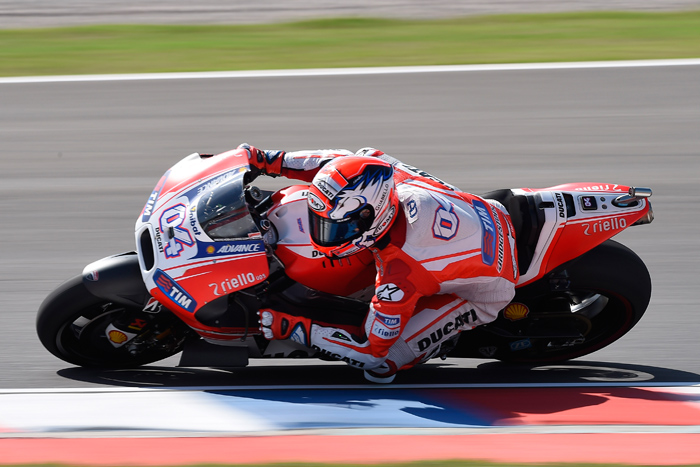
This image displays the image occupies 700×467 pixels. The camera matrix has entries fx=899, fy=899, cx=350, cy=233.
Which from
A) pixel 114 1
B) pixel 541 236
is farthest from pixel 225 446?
pixel 114 1

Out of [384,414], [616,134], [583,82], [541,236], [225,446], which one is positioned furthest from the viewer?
[583,82]

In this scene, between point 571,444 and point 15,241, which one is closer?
point 571,444

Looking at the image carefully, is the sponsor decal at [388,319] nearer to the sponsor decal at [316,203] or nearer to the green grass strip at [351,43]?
the sponsor decal at [316,203]

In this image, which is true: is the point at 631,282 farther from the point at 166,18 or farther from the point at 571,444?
the point at 166,18

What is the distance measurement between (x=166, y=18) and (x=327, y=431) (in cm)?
964

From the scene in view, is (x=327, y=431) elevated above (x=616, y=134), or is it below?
below

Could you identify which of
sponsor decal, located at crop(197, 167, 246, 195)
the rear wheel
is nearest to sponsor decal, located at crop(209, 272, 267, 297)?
sponsor decal, located at crop(197, 167, 246, 195)

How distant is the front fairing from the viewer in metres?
4.11

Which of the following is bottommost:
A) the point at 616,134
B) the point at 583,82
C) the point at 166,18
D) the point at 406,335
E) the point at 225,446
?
the point at 225,446

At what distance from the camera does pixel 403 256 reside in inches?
161

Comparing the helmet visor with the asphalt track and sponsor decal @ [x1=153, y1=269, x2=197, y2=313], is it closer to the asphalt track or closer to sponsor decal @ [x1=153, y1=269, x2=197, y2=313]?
sponsor decal @ [x1=153, y1=269, x2=197, y2=313]

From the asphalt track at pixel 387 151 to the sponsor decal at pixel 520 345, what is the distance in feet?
0.51

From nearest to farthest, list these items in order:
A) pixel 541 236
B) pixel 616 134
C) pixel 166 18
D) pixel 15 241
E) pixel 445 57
→ pixel 541 236 < pixel 15 241 < pixel 616 134 < pixel 445 57 < pixel 166 18

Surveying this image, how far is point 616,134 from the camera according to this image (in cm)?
839
